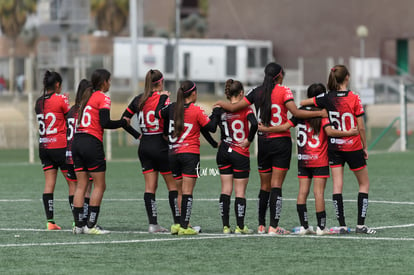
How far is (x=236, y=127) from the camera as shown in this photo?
1334cm

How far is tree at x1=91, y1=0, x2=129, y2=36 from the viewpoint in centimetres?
9250

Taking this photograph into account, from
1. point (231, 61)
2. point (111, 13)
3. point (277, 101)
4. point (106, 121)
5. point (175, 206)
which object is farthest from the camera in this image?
point (111, 13)

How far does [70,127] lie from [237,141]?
7.28 feet

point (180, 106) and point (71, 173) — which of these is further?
point (71, 173)

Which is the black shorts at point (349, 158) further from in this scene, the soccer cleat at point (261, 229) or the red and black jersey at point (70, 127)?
the red and black jersey at point (70, 127)

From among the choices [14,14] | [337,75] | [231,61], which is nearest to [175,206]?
[337,75]

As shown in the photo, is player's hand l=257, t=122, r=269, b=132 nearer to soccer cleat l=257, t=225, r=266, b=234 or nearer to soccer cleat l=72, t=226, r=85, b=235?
soccer cleat l=257, t=225, r=266, b=234

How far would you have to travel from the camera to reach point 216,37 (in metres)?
72.3

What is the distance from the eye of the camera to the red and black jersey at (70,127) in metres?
13.8

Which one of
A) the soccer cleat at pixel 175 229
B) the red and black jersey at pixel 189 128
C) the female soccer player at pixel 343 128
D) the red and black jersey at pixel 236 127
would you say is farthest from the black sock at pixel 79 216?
the female soccer player at pixel 343 128

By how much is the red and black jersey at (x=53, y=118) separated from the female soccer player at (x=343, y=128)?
3.27m

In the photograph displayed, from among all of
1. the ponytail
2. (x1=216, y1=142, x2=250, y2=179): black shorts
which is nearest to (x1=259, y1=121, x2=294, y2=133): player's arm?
(x1=216, y1=142, x2=250, y2=179): black shorts

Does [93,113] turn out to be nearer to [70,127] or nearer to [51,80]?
[70,127]

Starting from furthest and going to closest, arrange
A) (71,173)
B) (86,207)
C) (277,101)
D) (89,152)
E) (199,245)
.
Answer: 1. (71,173)
2. (86,207)
3. (89,152)
4. (277,101)
5. (199,245)
